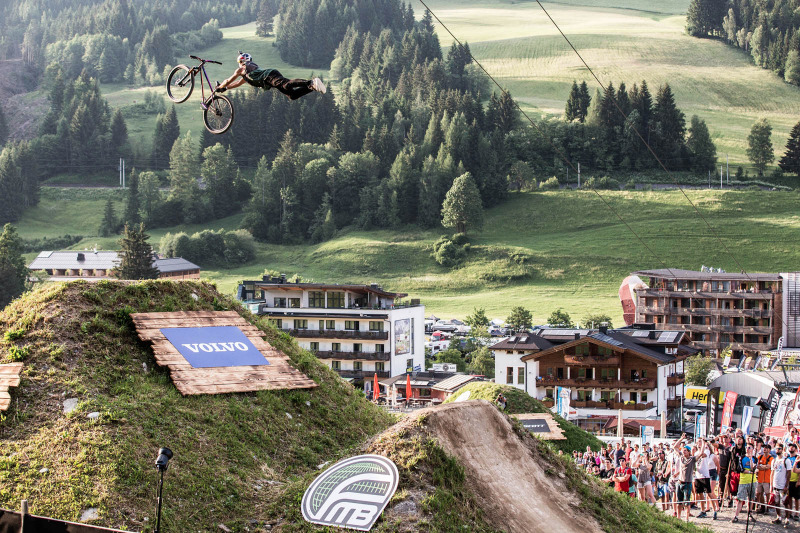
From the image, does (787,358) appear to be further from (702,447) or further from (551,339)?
(702,447)

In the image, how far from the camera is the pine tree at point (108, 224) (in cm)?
13812

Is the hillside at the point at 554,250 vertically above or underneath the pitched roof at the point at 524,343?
underneath

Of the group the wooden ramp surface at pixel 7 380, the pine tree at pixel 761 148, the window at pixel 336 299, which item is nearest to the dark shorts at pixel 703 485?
the wooden ramp surface at pixel 7 380

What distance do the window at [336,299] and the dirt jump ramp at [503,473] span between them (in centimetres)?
4600

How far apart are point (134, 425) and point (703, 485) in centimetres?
1167

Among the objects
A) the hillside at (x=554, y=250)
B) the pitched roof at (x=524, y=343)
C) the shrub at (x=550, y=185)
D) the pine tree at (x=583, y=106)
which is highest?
the pine tree at (x=583, y=106)

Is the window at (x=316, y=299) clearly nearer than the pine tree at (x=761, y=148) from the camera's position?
Yes

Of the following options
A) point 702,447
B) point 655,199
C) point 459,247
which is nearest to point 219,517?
point 702,447

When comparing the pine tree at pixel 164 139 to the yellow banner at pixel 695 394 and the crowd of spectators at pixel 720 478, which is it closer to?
the yellow banner at pixel 695 394

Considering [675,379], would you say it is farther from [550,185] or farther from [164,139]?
[164,139]

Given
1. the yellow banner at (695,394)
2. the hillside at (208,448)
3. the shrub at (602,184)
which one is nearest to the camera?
the hillside at (208,448)

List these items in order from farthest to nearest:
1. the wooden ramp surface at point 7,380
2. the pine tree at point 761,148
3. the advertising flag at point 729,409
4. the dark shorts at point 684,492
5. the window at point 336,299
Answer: the pine tree at point 761,148 → the window at point 336,299 → the advertising flag at point 729,409 → the dark shorts at point 684,492 → the wooden ramp surface at point 7,380

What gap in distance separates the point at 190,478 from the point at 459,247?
100713 mm

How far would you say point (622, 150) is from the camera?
524ft
